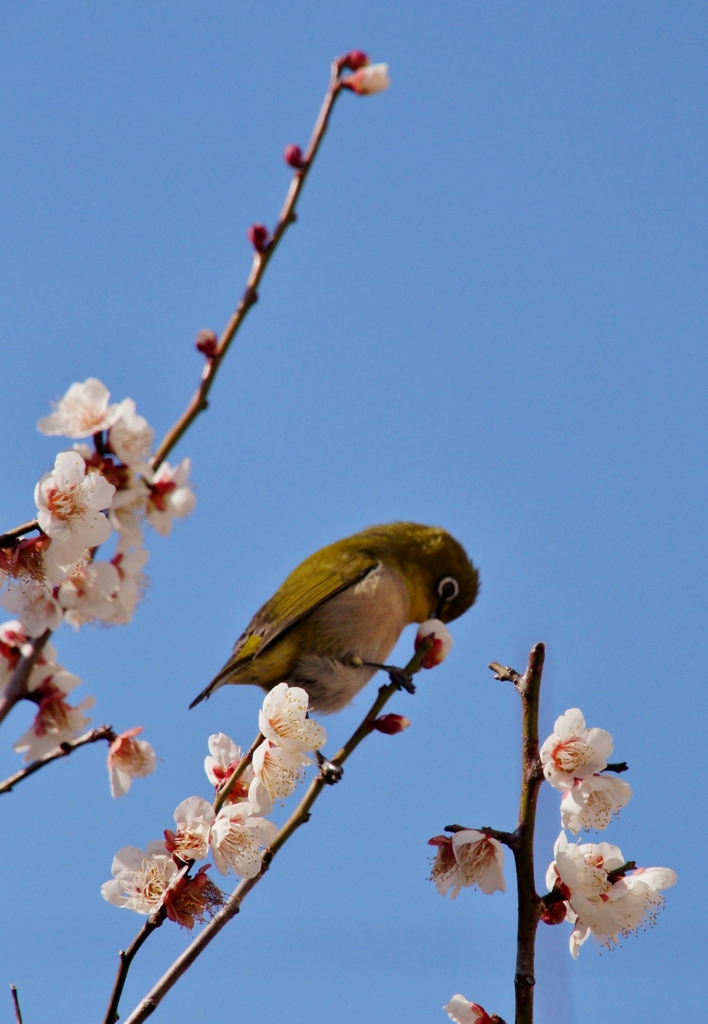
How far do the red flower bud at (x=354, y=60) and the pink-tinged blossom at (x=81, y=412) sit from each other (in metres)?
1.08

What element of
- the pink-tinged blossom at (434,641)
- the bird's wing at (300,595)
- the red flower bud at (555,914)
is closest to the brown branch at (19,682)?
the red flower bud at (555,914)

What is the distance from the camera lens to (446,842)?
277 cm

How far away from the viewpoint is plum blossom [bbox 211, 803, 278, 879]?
7.99 feet

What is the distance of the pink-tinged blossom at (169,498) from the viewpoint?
2627mm

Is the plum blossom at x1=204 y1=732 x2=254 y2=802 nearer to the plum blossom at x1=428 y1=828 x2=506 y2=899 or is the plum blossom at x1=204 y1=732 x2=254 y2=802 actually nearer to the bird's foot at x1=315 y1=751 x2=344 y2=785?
the bird's foot at x1=315 y1=751 x2=344 y2=785

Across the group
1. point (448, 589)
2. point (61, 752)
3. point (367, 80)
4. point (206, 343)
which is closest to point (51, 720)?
point (61, 752)

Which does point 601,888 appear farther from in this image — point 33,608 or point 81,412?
point 81,412

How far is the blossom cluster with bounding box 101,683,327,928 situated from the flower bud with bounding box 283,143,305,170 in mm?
1396

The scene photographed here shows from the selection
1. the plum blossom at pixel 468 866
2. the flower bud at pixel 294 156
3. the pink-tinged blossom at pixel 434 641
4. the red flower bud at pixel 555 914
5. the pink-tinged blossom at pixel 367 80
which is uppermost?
the pink-tinged blossom at pixel 367 80

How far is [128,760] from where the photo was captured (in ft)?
8.30

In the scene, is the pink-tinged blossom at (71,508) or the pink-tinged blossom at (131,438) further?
the pink-tinged blossom at (131,438)

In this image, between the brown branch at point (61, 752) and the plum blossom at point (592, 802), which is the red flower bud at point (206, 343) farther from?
the plum blossom at point (592, 802)

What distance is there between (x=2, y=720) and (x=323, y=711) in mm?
3613

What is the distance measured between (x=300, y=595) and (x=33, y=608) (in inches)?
127
